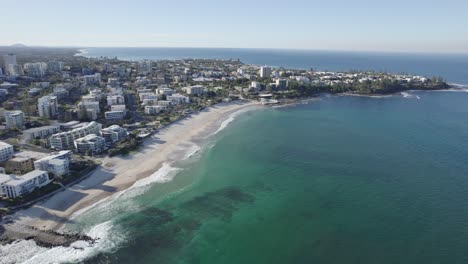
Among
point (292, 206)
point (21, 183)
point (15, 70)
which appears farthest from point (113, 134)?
point (15, 70)

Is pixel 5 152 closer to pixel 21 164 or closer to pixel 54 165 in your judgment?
pixel 21 164

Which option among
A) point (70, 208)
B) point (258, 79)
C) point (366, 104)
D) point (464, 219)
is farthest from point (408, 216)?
point (258, 79)

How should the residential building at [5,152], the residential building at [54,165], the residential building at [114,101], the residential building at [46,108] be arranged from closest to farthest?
1. the residential building at [54,165]
2. the residential building at [5,152]
3. the residential building at [46,108]
4. the residential building at [114,101]

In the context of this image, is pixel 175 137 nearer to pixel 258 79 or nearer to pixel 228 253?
pixel 228 253

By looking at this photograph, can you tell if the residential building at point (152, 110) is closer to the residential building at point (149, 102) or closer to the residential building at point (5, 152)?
the residential building at point (149, 102)

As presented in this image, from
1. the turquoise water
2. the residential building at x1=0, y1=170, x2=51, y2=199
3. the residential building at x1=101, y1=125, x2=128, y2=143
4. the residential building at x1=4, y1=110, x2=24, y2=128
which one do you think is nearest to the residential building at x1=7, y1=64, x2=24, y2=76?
the residential building at x1=4, y1=110, x2=24, y2=128

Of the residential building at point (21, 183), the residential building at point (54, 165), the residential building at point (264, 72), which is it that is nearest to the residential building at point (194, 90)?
the residential building at point (264, 72)

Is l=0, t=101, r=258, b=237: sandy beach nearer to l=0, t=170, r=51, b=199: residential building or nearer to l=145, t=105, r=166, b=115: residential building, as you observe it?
l=0, t=170, r=51, b=199: residential building
